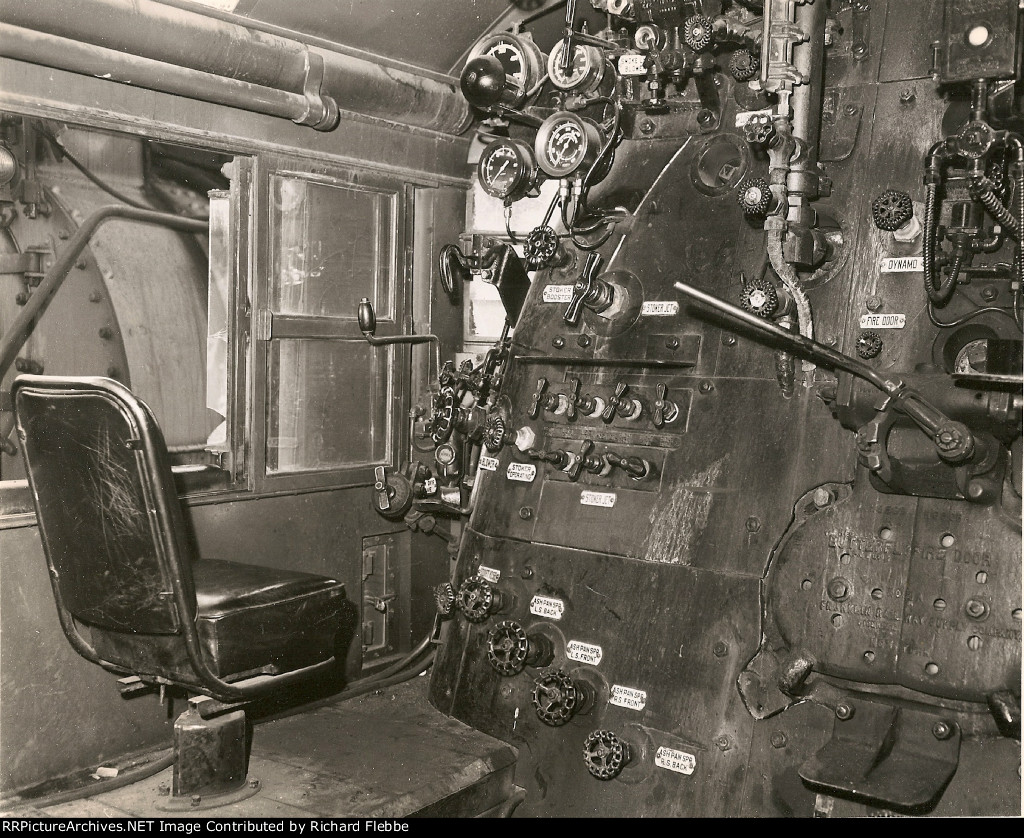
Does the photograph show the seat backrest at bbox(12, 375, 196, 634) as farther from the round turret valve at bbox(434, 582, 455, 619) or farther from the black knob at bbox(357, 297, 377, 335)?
the black knob at bbox(357, 297, 377, 335)

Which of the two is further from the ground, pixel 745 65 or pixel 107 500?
pixel 745 65

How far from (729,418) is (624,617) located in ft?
2.42

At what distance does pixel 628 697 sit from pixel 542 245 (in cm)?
164

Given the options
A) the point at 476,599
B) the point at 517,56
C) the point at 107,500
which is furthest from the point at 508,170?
the point at 107,500

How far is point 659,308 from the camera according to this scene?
3438mm

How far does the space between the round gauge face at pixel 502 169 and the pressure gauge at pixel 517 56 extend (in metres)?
0.20

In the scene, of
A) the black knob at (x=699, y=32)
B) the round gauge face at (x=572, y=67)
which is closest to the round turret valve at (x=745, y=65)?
the black knob at (x=699, y=32)

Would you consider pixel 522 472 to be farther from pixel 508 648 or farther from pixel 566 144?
pixel 566 144

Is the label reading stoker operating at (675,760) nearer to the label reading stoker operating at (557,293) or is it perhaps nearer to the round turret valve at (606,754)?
the round turret valve at (606,754)

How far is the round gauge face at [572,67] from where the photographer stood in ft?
11.6

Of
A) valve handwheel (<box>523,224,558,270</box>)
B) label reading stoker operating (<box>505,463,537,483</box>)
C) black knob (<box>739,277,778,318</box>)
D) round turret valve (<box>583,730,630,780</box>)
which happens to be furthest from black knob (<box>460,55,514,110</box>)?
round turret valve (<box>583,730,630,780</box>)

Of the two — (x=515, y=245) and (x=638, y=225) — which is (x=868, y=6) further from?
(x=515, y=245)

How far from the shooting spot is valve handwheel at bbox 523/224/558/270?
3614 millimetres

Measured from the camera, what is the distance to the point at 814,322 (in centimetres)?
309
